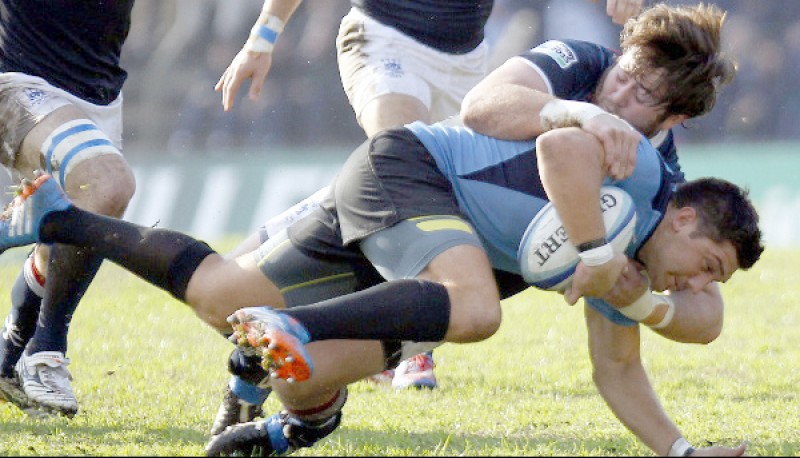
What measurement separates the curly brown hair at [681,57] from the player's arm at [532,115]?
1.20ft

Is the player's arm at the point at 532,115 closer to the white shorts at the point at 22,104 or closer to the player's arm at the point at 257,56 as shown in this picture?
the player's arm at the point at 257,56

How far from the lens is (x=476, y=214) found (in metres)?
4.41

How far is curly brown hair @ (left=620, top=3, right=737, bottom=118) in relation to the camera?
457 centimetres

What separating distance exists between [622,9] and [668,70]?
113cm

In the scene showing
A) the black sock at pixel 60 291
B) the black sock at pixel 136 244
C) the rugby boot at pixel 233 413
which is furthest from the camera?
the black sock at pixel 60 291

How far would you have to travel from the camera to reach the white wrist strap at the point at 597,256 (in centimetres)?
400

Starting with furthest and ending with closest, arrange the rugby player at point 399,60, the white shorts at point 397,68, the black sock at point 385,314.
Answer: the white shorts at point 397,68 → the rugby player at point 399,60 → the black sock at point 385,314

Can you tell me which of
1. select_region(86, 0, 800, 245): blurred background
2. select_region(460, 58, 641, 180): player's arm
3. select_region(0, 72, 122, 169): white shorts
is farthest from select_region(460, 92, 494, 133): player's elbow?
select_region(86, 0, 800, 245): blurred background

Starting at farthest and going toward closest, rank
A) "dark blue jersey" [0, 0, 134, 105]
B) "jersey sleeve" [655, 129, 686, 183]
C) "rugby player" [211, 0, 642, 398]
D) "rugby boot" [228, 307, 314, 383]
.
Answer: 1. "rugby player" [211, 0, 642, 398]
2. "dark blue jersey" [0, 0, 134, 105]
3. "jersey sleeve" [655, 129, 686, 183]
4. "rugby boot" [228, 307, 314, 383]

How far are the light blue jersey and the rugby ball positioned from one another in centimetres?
10

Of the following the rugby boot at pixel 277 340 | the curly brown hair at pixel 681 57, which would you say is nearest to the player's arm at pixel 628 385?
the curly brown hair at pixel 681 57

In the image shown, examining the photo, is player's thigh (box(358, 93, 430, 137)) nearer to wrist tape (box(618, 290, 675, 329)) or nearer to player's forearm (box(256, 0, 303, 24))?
player's forearm (box(256, 0, 303, 24))

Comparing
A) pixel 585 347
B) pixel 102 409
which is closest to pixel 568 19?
pixel 585 347

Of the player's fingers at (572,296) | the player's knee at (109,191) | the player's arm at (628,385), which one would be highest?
the player's fingers at (572,296)
